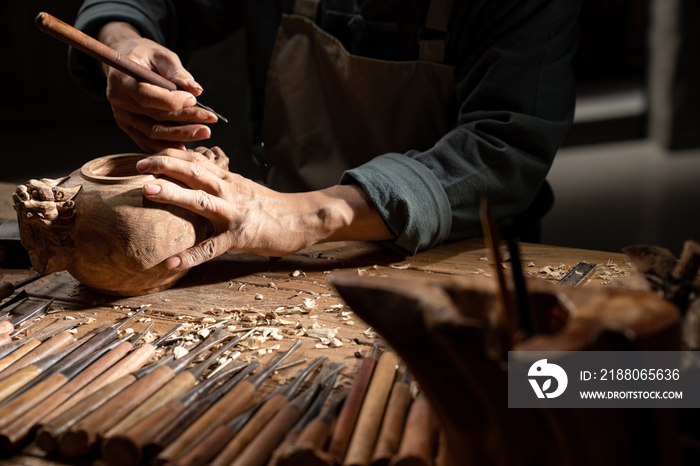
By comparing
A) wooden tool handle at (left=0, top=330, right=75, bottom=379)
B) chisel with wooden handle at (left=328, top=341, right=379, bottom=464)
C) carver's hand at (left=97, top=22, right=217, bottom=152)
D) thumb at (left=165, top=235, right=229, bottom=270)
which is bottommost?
chisel with wooden handle at (left=328, top=341, right=379, bottom=464)

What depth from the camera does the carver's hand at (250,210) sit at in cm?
118

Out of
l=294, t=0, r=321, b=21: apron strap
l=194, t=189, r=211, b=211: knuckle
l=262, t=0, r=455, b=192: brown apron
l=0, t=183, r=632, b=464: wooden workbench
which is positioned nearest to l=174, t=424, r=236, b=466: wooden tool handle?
l=0, t=183, r=632, b=464: wooden workbench

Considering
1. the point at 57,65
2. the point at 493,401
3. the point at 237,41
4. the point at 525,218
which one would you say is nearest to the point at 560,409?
the point at 493,401

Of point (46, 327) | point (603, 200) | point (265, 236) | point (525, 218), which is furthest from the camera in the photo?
point (603, 200)

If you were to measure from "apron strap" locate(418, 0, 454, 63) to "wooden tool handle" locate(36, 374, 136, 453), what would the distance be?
124cm

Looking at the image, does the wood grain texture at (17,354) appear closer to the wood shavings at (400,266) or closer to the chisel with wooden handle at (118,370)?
the chisel with wooden handle at (118,370)

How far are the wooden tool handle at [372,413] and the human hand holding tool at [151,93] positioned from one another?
76cm

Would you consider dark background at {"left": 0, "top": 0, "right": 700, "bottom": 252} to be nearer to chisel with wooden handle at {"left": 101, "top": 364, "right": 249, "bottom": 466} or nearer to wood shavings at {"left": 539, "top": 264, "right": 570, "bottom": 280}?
wood shavings at {"left": 539, "top": 264, "right": 570, "bottom": 280}

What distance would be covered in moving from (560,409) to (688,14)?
2988 millimetres

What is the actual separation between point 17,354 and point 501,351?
2.93 ft

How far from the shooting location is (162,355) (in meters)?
1.01

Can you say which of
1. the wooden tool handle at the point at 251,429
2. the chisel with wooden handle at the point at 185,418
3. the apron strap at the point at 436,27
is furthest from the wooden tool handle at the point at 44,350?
the apron strap at the point at 436,27

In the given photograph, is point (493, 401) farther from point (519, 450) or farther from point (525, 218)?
point (525, 218)

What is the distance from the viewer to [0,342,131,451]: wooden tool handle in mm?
746
